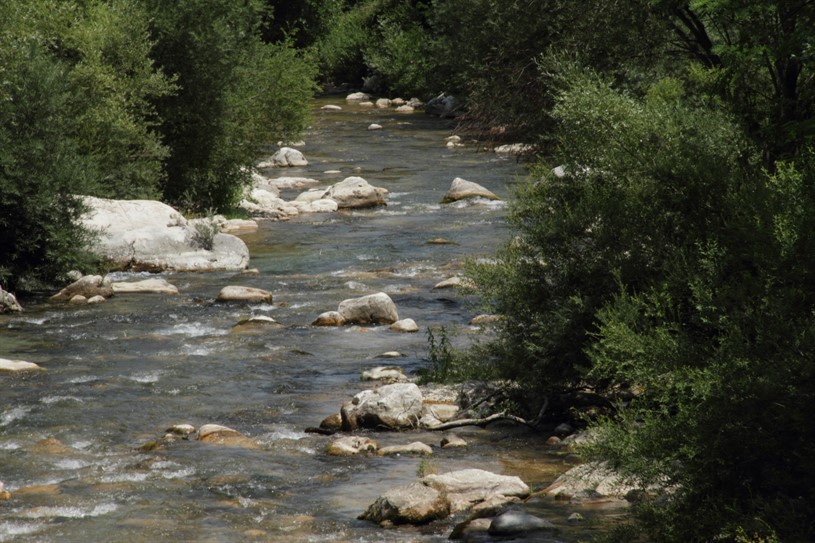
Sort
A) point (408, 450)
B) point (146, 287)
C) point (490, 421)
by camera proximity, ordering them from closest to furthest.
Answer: point (408, 450)
point (490, 421)
point (146, 287)

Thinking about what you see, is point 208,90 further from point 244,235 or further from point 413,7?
point 413,7

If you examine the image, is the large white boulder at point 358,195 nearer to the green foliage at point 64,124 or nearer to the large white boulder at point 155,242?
the green foliage at point 64,124

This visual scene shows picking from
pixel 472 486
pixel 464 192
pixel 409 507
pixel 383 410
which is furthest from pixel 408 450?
pixel 464 192

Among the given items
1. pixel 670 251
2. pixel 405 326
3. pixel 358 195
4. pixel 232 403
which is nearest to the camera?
pixel 670 251

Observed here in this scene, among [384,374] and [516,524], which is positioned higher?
[516,524]

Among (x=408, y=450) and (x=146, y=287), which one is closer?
(x=408, y=450)

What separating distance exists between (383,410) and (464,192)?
18.7 meters

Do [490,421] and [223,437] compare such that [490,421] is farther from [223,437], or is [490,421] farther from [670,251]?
[670,251]

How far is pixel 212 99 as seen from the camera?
96.2ft

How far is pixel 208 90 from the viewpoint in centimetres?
2922

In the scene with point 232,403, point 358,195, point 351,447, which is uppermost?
point 358,195

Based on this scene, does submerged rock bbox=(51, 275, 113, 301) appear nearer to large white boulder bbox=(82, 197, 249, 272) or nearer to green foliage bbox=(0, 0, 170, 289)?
green foliage bbox=(0, 0, 170, 289)

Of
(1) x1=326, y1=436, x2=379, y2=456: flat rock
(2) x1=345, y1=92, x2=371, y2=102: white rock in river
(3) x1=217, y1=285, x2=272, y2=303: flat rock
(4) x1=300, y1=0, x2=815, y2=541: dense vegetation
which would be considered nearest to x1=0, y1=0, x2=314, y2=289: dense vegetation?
(3) x1=217, y1=285, x2=272, y2=303: flat rock

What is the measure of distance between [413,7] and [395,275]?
42.9 m
